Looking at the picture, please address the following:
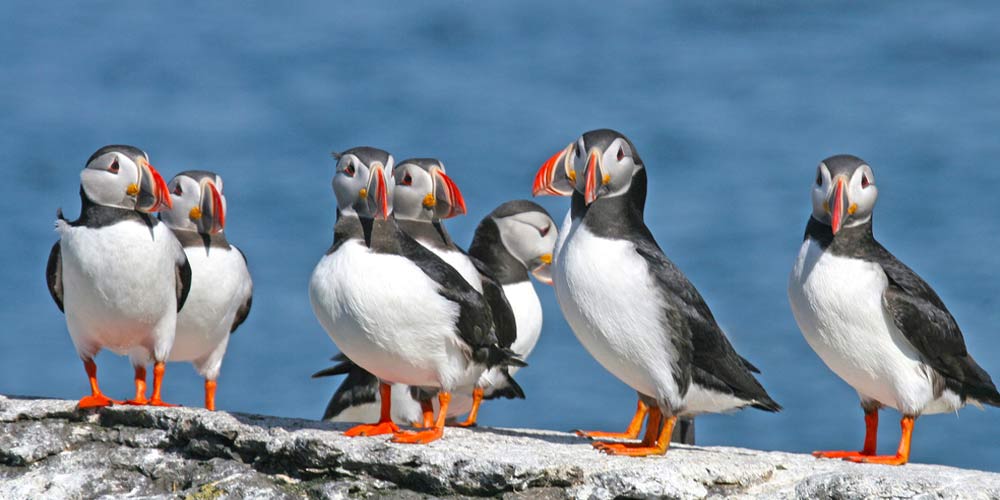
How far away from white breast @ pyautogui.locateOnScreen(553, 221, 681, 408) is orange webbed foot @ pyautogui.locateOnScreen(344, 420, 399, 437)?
3.37ft

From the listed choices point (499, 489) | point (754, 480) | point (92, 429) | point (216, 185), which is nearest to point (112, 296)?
point (92, 429)

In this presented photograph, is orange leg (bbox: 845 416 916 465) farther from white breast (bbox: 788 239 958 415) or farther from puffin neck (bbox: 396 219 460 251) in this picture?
puffin neck (bbox: 396 219 460 251)

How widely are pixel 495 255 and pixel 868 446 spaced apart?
3142 mm

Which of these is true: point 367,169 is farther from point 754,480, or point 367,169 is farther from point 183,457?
point 754,480

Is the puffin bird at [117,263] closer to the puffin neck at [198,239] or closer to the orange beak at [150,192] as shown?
the orange beak at [150,192]

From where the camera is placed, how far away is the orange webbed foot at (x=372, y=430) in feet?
24.4

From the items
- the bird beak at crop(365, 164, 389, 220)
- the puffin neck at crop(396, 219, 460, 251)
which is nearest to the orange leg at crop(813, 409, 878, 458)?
the bird beak at crop(365, 164, 389, 220)

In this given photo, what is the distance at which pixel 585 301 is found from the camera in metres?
7.38

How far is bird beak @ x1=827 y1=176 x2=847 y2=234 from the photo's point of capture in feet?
25.4

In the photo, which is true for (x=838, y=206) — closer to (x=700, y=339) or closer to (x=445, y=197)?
(x=700, y=339)

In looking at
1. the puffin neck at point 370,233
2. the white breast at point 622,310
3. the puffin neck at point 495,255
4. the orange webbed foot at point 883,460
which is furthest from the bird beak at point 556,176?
the puffin neck at point 495,255

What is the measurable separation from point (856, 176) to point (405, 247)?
7.35ft

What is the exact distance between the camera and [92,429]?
25.8ft

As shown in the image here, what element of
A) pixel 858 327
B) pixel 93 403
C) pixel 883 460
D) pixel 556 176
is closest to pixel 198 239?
pixel 93 403
